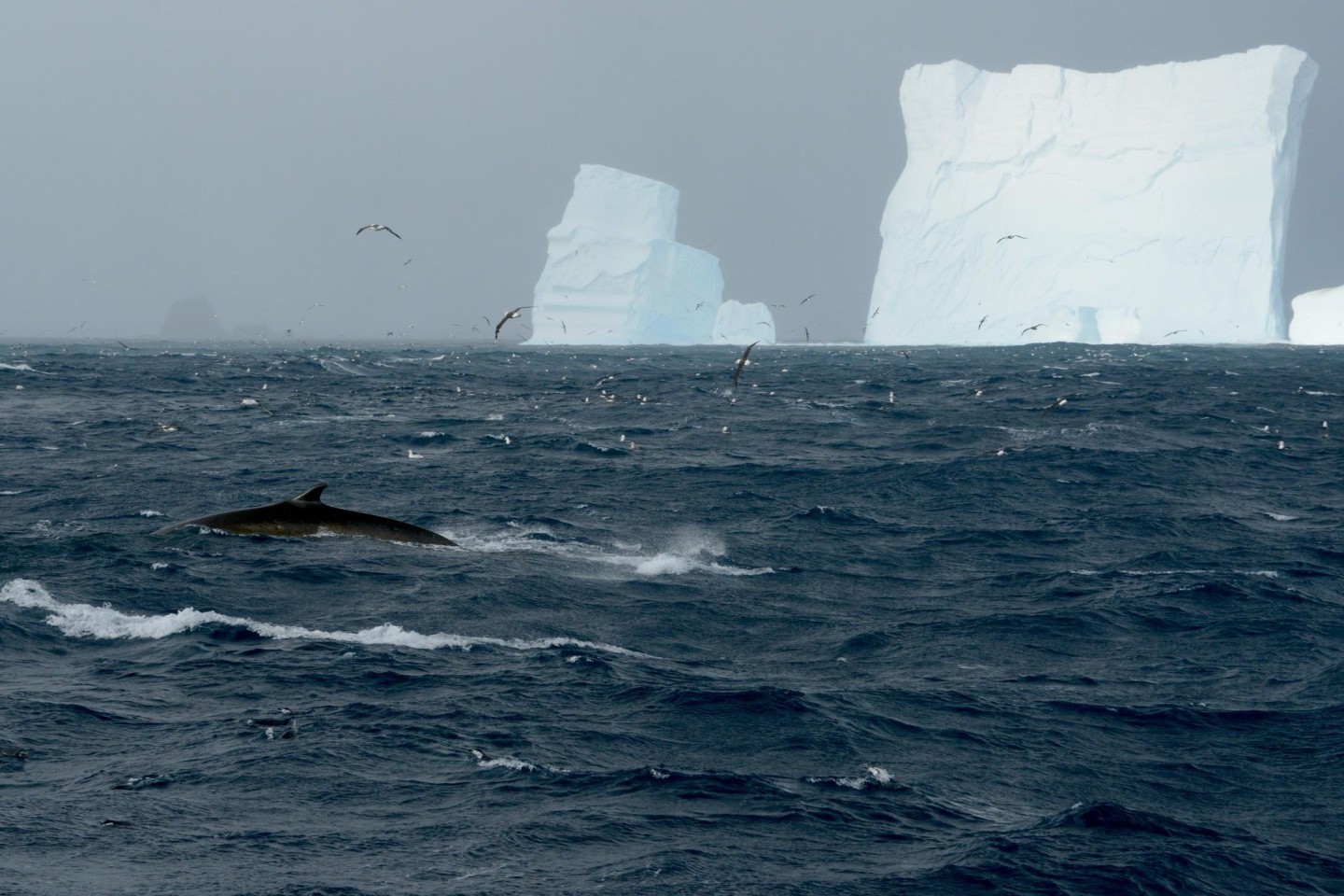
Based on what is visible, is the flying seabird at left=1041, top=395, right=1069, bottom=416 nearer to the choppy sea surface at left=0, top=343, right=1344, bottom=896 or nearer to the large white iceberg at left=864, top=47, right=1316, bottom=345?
the choppy sea surface at left=0, top=343, right=1344, bottom=896

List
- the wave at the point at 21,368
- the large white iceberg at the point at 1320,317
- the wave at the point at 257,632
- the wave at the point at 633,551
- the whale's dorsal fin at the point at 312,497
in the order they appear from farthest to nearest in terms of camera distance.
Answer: the large white iceberg at the point at 1320,317, the wave at the point at 21,368, the wave at the point at 633,551, the whale's dorsal fin at the point at 312,497, the wave at the point at 257,632

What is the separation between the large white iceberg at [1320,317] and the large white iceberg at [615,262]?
190 feet

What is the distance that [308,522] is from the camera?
53.7ft

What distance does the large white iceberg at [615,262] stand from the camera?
12206cm

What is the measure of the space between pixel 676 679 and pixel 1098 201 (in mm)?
114125

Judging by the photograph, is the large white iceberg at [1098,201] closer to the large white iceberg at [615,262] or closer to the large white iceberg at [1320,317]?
the large white iceberg at [1320,317]

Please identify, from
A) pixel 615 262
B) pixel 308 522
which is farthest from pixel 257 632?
pixel 615 262

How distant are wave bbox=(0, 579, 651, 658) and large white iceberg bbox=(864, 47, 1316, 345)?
105 metres

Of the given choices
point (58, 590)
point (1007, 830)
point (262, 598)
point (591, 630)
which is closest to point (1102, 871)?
point (1007, 830)

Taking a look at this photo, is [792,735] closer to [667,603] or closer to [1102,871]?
[1102,871]

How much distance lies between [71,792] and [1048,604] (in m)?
11.3

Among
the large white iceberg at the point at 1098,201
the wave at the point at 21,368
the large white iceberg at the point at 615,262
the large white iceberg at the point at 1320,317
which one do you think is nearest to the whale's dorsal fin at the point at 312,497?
the wave at the point at 21,368

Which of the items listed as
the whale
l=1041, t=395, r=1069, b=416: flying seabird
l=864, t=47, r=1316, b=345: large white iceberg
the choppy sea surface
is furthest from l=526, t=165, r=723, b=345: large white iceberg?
the whale

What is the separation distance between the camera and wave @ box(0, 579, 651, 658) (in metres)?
12.5
